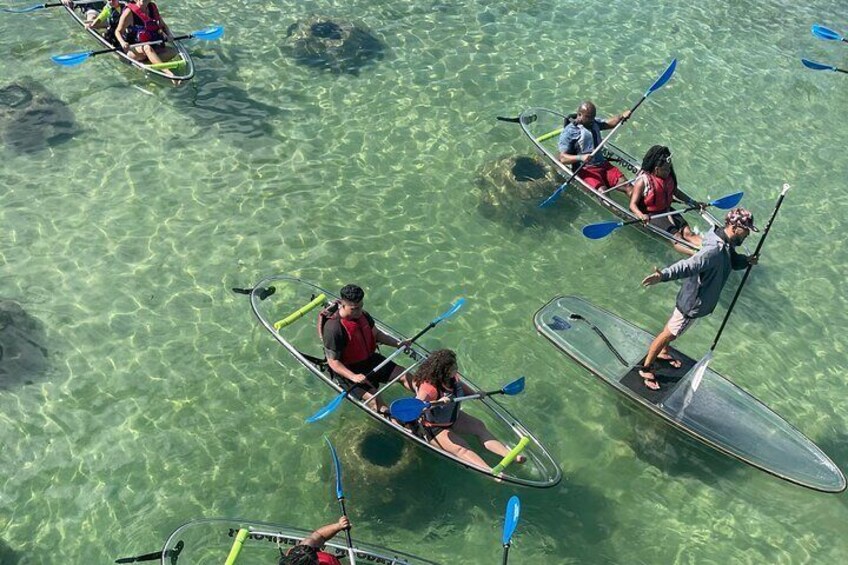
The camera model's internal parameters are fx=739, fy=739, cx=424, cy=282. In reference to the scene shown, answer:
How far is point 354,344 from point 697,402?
4399 mm

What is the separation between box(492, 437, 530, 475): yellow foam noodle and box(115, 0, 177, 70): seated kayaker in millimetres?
9786

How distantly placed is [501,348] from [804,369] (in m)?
4.24

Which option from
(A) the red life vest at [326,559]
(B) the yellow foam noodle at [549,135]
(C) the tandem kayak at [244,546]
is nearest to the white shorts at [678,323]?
(C) the tandem kayak at [244,546]

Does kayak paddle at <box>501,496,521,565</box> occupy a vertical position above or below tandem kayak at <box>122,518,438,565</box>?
above

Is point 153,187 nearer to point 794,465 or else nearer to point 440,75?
point 440,75

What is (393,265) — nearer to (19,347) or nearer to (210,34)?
(19,347)

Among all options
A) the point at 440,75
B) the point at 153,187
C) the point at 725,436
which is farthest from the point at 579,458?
the point at 440,75

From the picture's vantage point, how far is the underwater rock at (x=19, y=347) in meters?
9.46

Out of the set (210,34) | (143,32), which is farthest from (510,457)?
(143,32)

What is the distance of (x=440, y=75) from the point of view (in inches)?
593

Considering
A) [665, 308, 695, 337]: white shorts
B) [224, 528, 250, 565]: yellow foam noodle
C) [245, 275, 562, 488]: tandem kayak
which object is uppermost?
[665, 308, 695, 337]: white shorts

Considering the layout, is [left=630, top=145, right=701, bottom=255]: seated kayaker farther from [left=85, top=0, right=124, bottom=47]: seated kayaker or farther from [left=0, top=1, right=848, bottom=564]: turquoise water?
[left=85, top=0, right=124, bottom=47]: seated kayaker

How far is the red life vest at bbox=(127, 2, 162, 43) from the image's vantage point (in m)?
13.9

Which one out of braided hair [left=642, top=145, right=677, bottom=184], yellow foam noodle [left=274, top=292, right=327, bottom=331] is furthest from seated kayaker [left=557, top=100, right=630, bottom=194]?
yellow foam noodle [left=274, top=292, right=327, bottom=331]
